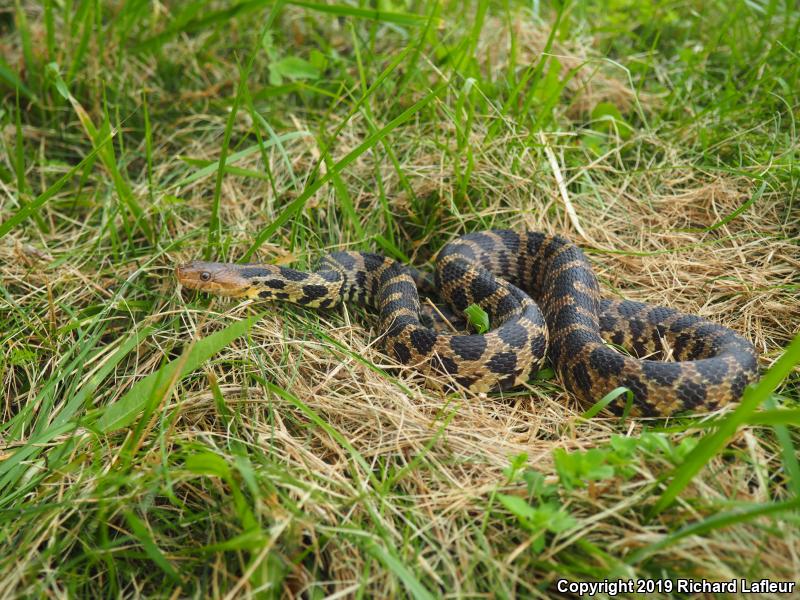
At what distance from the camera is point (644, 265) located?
19.6 ft

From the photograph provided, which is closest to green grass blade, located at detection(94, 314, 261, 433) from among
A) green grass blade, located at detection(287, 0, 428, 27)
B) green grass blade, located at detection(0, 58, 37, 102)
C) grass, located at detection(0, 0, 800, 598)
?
grass, located at detection(0, 0, 800, 598)

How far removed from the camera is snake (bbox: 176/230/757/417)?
4621 millimetres

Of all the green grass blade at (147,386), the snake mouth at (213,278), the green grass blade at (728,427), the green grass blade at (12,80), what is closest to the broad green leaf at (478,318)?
the snake mouth at (213,278)

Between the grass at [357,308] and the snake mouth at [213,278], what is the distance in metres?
0.15

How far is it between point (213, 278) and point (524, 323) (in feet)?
8.48

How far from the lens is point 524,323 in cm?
531

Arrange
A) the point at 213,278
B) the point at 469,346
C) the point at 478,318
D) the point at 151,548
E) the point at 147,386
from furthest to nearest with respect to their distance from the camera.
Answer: the point at 478,318, the point at 213,278, the point at 469,346, the point at 147,386, the point at 151,548

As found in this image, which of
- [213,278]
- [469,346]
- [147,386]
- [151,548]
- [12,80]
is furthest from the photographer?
[12,80]

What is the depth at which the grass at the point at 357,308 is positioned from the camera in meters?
3.29

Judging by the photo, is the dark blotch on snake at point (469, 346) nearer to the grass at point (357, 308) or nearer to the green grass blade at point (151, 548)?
the grass at point (357, 308)

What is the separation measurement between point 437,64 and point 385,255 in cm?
247

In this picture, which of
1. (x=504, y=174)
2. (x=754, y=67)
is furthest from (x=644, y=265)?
(x=754, y=67)

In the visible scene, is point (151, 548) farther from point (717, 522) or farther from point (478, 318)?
point (478, 318)

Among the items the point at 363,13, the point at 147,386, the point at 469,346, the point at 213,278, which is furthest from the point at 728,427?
the point at 363,13
